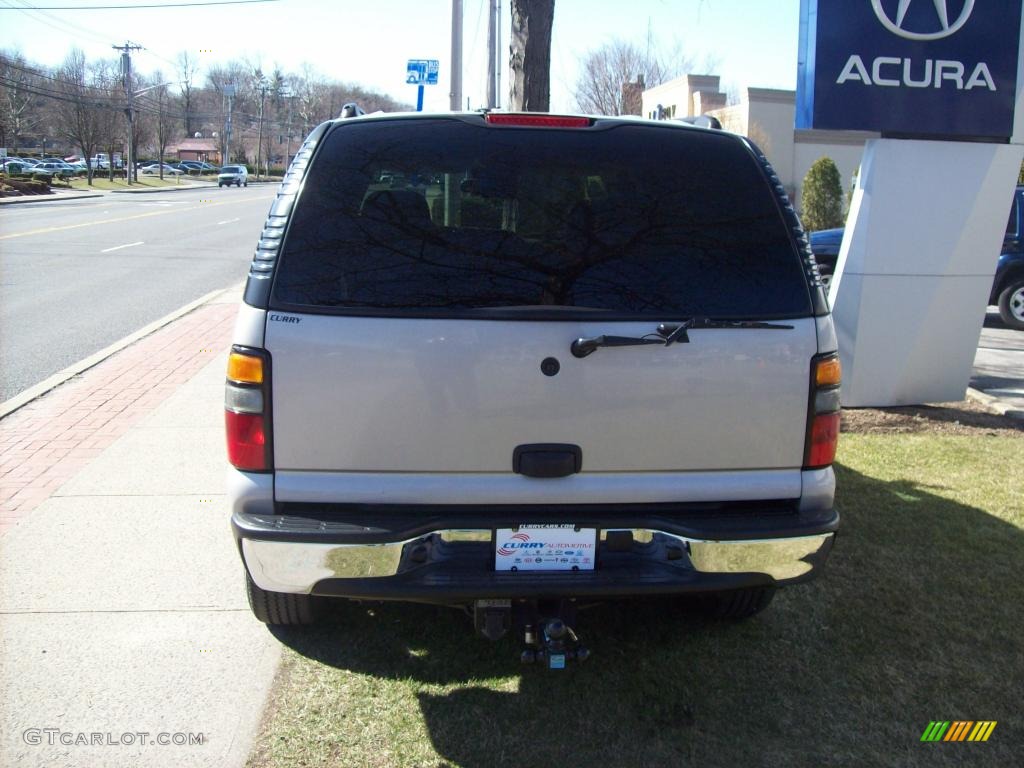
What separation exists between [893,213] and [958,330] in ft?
3.74

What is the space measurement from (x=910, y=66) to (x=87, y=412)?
22.3ft

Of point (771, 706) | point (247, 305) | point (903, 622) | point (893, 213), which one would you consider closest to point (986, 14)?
point (893, 213)

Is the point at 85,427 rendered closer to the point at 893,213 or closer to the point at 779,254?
the point at 779,254

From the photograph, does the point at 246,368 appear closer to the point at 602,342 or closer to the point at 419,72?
the point at 602,342

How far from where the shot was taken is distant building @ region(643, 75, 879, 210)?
110 ft

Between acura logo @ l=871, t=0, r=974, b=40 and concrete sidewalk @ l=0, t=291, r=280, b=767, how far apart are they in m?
5.74

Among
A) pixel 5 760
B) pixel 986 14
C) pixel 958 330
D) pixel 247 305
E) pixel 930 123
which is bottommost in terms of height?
pixel 5 760

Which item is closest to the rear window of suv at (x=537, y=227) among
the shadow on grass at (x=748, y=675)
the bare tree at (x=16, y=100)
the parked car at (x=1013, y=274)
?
the shadow on grass at (x=748, y=675)

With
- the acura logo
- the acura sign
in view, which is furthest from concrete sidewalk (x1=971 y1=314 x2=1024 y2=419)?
the acura logo

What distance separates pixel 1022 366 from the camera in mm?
9898

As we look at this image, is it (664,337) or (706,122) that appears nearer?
(664,337)

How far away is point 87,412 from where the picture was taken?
7254 mm

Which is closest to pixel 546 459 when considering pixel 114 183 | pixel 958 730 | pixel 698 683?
pixel 698 683

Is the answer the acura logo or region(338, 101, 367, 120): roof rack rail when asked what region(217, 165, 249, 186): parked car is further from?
region(338, 101, 367, 120): roof rack rail
